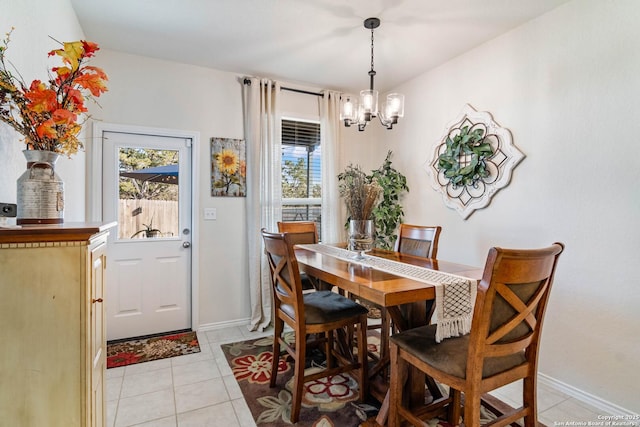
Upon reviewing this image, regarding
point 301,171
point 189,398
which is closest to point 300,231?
point 301,171

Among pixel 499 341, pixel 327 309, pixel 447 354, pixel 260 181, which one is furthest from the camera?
pixel 260 181

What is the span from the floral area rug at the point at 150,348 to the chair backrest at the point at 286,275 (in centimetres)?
129

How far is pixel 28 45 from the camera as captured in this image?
145cm

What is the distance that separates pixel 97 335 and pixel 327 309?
122cm

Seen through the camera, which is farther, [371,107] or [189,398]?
[371,107]

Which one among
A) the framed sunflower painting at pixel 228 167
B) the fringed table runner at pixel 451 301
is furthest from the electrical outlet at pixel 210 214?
the fringed table runner at pixel 451 301

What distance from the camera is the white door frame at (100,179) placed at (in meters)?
2.79

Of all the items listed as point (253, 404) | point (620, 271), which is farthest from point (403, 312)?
point (620, 271)

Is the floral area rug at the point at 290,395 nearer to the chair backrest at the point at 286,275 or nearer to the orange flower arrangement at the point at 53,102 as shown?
the chair backrest at the point at 286,275

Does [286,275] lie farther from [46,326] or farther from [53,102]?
[53,102]

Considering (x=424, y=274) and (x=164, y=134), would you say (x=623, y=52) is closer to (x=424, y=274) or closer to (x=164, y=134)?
(x=424, y=274)

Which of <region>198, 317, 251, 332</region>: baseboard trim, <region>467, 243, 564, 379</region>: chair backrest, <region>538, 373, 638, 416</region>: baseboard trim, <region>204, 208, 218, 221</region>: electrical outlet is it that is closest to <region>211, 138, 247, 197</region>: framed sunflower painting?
<region>204, 208, 218, 221</region>: electrical outlet

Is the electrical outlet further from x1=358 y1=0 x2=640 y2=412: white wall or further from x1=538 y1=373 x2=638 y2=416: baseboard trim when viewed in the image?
x1=538 y1=373 x2=638 y2=416: baseboard trim

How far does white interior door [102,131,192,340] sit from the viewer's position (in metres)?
2.92
